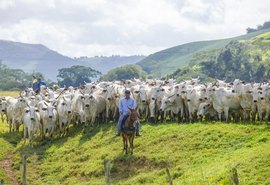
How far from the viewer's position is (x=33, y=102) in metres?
24.5

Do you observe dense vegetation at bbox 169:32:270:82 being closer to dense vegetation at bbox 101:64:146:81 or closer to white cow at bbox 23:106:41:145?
dense vegetation at bbox 101:64:146:81

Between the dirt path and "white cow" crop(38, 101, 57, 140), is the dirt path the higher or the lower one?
the lower one

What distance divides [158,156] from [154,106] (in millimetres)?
5981

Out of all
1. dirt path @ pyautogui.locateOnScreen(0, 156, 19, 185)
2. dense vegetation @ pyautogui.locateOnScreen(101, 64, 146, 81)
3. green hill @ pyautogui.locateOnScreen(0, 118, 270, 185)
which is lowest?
dirt path @ pyautogui.locateOnScreen(0, 156, 19, 185)

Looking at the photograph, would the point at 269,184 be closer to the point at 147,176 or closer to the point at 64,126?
the point at 147,176

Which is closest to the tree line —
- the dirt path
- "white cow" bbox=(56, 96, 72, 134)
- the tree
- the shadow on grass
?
the tree

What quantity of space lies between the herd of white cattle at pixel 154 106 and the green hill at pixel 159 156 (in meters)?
→ 1.51

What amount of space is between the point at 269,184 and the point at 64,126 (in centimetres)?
1349

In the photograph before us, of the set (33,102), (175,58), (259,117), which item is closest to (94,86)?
(33,102)

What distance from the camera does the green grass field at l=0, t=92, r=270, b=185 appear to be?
13211mm

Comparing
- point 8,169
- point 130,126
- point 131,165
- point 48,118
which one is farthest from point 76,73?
point 131,165

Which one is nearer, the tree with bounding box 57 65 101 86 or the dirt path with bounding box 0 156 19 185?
the dirt path with bounding box 0 156 19 185

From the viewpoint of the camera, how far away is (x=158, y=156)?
1638 centimetres

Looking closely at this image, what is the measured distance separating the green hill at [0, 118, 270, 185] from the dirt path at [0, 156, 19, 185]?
0.50 feet
